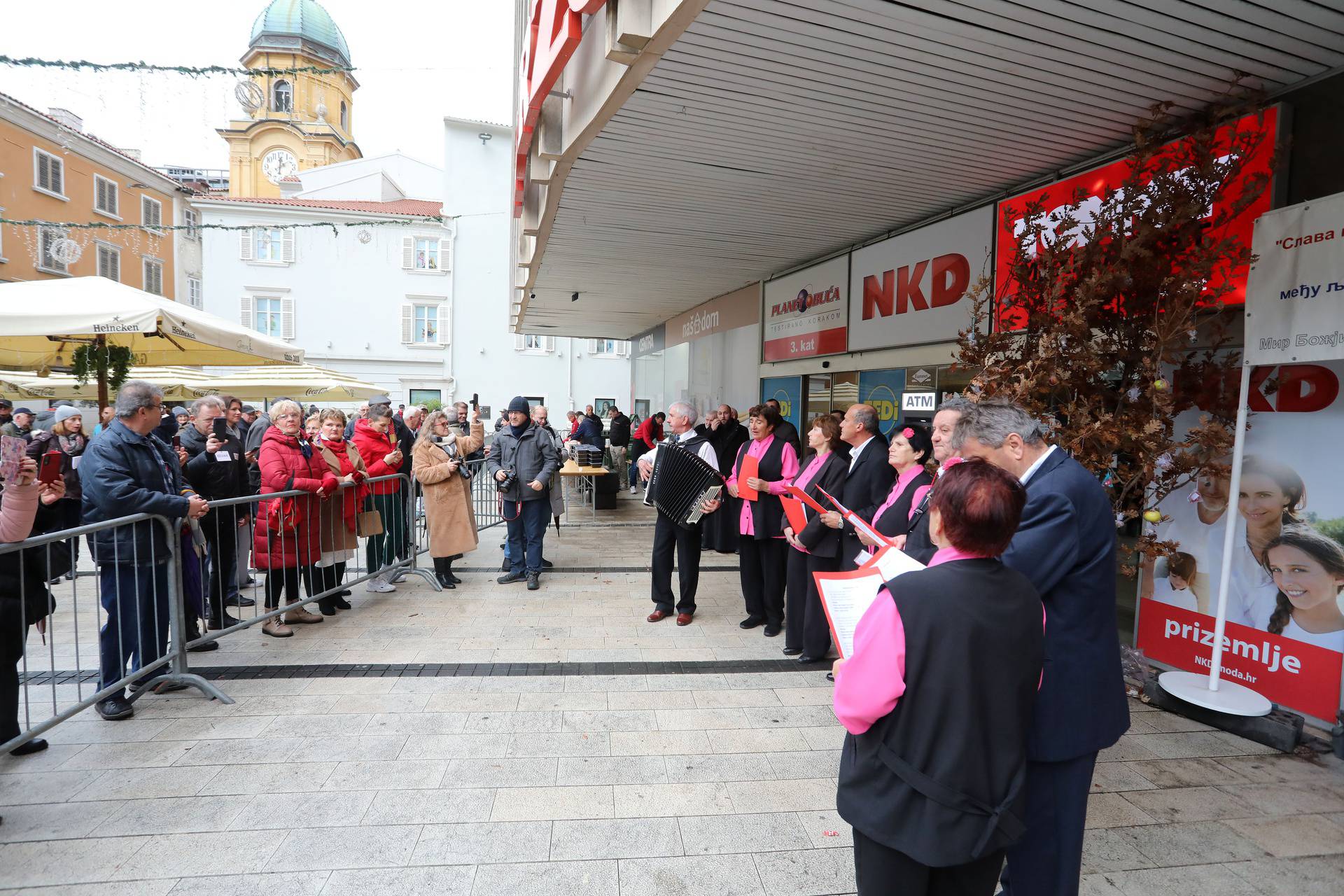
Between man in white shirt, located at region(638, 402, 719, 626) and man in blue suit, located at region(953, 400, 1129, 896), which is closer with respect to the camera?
man in blue suit, located at region(953, 400, 1129, 896)

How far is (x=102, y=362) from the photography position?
21.0 ft

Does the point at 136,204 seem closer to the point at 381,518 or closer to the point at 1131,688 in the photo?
the point at 381,518

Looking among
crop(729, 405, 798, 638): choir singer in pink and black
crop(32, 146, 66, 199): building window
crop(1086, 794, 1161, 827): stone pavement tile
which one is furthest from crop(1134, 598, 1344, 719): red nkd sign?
crop(32, 146, 66, 199): building window

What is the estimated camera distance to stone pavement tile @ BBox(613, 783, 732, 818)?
10.2 ft

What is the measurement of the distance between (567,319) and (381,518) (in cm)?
1013

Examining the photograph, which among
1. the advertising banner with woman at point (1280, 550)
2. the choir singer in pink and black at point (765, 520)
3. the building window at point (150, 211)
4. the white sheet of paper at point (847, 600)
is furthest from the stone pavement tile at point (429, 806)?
the building window at point (150, 211)

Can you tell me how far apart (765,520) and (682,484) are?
2.44 ft

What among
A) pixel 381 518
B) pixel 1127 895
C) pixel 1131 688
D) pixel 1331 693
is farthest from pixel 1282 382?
pixel 381 518

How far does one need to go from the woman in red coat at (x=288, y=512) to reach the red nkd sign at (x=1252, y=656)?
648cm

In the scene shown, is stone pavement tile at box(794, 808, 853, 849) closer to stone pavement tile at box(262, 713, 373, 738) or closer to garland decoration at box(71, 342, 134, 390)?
stone pavement tile at box(262, 713, 373, 738)

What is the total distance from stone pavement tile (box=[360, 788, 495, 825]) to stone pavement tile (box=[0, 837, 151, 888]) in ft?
2.87

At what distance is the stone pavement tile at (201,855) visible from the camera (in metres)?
2.68

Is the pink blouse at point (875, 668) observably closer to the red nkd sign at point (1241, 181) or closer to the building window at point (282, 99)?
the red nkd sign at point (1241, 181)

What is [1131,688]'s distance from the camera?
15.0 feet
